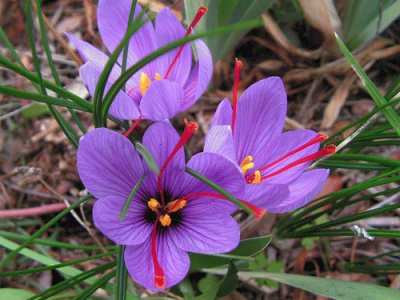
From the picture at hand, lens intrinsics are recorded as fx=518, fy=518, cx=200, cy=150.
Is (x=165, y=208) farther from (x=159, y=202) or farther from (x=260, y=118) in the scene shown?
(x=260, y=118)

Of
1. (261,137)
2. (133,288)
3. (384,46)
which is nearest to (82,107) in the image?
(261,137)

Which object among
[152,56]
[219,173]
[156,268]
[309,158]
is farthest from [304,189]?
[152,56]

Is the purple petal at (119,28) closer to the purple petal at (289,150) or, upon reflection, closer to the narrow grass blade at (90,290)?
the purple petal at (289,150)

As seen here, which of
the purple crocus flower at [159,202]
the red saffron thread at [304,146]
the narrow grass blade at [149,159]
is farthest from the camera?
the red saffron thread at [304,146]

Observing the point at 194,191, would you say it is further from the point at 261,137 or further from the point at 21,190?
Result: the point at 21,190

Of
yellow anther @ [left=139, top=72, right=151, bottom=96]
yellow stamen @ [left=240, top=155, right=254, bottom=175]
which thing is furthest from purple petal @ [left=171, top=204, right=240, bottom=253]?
yellow anther @ [left=139, top=72, right=151, bottom=96]

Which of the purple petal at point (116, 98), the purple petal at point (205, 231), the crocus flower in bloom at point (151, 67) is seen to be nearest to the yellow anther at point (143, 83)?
the crocus flower in bloom at point (151, 67)

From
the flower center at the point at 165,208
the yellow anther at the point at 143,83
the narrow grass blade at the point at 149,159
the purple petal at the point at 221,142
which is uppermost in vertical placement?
the yellow anther at the point at 143,83
